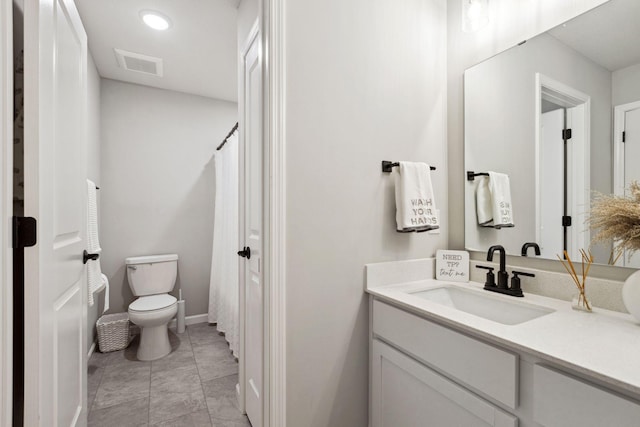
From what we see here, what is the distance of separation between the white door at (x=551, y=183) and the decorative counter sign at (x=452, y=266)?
1.12 ft

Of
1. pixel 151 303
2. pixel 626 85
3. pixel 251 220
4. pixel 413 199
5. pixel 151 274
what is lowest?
pixel 151 303

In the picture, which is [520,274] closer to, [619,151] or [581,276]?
[581,276]

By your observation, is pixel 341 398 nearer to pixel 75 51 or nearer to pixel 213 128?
pixel 75 51

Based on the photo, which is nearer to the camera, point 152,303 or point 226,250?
point 152,303

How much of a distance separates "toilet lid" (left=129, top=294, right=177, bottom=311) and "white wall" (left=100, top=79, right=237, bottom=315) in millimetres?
454

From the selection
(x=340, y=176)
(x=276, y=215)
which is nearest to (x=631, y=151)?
(x=340, y=176)

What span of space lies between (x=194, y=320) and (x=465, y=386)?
295 cm

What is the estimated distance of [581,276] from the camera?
1157 mm

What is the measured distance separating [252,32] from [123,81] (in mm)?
2065

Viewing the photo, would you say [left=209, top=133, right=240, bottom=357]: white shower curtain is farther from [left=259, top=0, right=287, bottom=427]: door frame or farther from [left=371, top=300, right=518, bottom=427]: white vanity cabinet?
[left=371, top=300, right=518, bottom=427]: white vanity cabinet

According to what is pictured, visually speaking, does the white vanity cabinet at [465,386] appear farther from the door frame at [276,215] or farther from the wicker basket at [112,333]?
the wicker basket at [112,333]

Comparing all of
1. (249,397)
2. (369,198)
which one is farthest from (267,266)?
(249,397)

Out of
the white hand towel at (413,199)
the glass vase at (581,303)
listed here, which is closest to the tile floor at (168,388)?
the white hand towel at (413,199)

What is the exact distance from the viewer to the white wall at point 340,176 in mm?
1237
